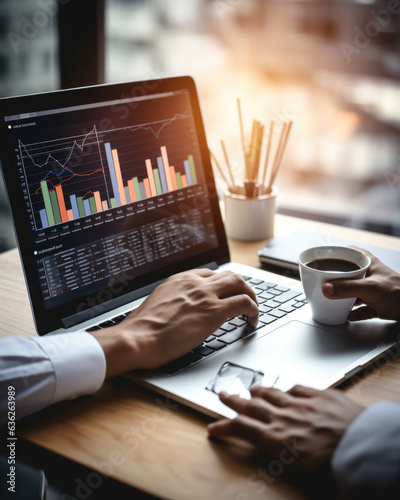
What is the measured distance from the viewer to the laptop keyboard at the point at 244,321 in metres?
0.84

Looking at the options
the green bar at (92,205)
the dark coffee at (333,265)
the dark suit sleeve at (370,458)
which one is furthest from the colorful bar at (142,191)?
the dark suit sleeve at (370,458)

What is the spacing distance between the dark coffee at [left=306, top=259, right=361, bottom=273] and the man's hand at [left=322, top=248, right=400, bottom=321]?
0.04 m

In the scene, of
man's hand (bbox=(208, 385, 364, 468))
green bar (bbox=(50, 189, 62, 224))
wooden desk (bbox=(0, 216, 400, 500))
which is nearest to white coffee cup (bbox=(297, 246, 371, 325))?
wooden desk (bbox=(0, 216, 400, 500))

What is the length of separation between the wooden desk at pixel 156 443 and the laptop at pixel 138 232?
3cm

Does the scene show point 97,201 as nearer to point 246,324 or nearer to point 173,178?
point 173,178

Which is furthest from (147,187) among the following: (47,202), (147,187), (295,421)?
(295,421)

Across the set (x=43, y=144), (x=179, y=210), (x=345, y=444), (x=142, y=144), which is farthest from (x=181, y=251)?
(x=345, y=444)

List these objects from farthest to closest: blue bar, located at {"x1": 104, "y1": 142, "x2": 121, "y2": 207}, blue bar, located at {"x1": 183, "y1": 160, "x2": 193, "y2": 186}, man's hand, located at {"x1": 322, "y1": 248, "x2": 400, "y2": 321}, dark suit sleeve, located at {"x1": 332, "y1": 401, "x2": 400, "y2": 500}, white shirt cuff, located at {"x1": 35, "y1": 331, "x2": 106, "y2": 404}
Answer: blue bar, located at {"x1": 183, "y1": 160, "x2": 193, "y2": 186} → blue bar, located at {"x1": 104, "y1": 142, "x2": 121, "y2": 207} → man's hand, located at {"x1": 322, "y1": 248, "x2": 400, "y2": 321} → white shirt cuff, located at {"x1": 35, "y1": 331, "x2": 106, "y2": 404} → dark suit sleeve, located at {"x1": 332, "y1": 401, "x2": 400, "y2": 500}

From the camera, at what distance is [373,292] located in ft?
2.97

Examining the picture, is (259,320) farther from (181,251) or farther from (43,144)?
(43,144)

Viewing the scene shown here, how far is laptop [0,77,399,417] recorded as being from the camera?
32.3 inches

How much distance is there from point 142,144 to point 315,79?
0.95 m

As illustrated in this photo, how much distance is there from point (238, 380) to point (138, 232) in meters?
0.38

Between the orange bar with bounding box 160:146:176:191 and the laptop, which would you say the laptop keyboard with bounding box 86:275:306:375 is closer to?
the laptop
